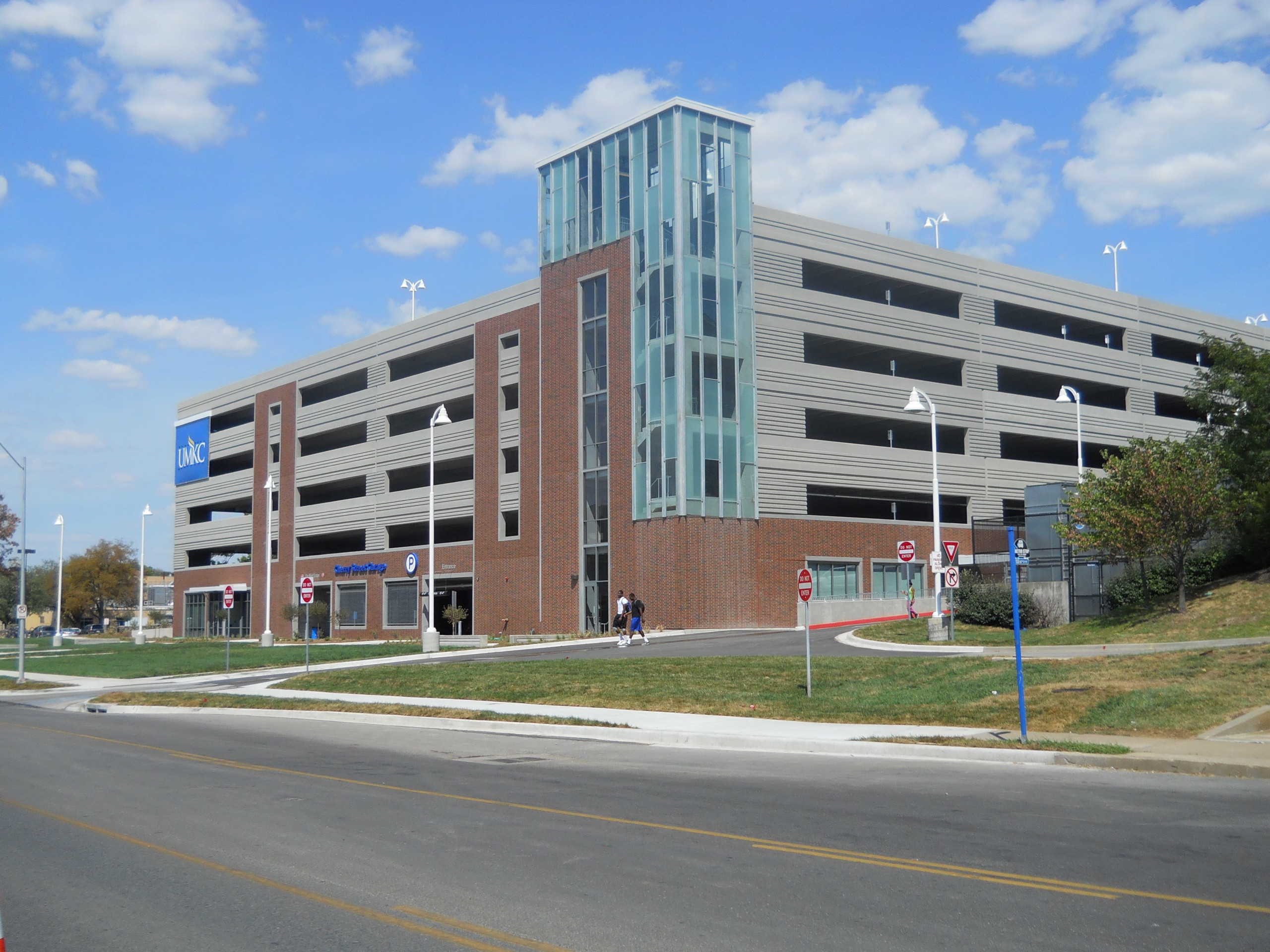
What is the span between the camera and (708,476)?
48594 mm

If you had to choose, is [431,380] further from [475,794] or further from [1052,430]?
[475,794]

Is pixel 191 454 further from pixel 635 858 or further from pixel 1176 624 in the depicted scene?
pixel 635 858

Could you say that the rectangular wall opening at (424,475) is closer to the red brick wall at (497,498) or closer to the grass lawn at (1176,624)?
the red brick wall at (497,498)

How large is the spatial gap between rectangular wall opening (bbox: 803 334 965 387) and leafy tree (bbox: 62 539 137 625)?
88.7 meters

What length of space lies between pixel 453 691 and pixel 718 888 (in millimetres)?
19806

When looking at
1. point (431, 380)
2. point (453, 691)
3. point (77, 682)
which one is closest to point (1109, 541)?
point (453, 691)

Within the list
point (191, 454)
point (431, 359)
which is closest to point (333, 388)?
point (431, 359)

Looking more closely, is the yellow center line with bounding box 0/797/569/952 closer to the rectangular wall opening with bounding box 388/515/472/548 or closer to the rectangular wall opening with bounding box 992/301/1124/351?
the rectangular wall opening with bounding box 388/515/472/548

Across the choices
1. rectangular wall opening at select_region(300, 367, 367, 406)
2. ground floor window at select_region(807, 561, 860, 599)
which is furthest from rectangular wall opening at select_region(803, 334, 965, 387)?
rectangular wall opening at select_region(300, 367, 367, 406)

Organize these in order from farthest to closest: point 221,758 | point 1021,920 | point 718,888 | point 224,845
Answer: point 221,758, point 224,845, point 718,888, point 1021,920

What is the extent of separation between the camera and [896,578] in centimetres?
5422

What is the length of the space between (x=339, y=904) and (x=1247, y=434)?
31.5 m

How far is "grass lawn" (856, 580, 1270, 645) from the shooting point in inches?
1021

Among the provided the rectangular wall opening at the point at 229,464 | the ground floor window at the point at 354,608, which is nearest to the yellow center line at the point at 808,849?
the ground floor window at the point at 354,608
